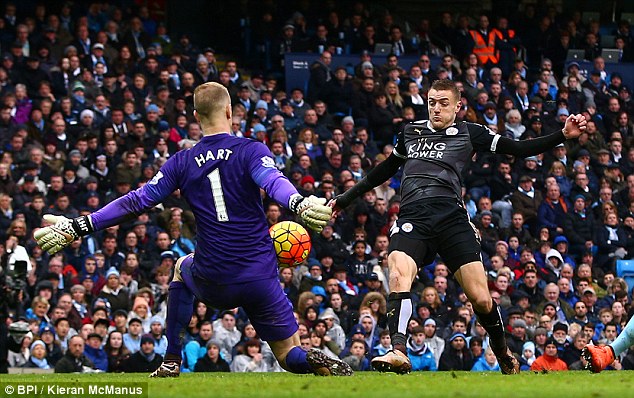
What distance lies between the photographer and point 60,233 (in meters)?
9.66

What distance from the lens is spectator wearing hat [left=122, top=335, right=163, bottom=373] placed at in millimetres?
16500

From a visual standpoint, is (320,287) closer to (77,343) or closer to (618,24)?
(77,343)

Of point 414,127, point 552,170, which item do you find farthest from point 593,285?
point 414,127

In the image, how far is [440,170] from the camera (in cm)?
1114

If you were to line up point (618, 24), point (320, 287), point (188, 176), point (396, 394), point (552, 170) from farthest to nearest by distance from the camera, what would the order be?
point (618, 24) < point (552, 170) < point (320, 287) < point (188, 176) < point (396, 394)

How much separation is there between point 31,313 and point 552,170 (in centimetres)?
1091

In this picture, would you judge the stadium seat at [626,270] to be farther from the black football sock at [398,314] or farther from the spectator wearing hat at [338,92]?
the black football sock at [398,314]

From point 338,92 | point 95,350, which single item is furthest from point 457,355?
point 338,92

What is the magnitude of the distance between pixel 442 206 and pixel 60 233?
10.7 ft

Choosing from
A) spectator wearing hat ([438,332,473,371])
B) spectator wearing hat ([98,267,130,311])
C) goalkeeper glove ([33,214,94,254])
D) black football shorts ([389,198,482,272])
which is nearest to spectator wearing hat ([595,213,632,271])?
spectator wearing hat ([438,332,473,371])

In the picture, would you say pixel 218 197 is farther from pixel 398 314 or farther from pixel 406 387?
pixel 406 387

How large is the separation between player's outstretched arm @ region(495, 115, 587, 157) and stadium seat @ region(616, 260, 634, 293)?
12317 millimetres

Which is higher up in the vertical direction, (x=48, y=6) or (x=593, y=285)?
(x=48, y=6)

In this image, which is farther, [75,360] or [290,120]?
[290,120]
